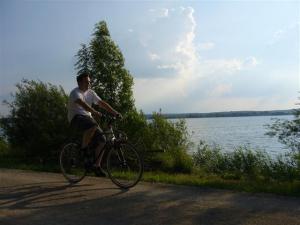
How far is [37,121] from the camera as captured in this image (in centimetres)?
1478

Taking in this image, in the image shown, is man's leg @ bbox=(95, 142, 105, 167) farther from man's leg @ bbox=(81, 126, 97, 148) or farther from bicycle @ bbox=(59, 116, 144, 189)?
man's leg @ bbox=(81, 126, 97, 148)

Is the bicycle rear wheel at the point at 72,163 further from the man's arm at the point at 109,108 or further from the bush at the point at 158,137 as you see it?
the bush at the point at 158,137

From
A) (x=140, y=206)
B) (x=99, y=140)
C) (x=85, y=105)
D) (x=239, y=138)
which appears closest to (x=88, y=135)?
(x=99, y=140)

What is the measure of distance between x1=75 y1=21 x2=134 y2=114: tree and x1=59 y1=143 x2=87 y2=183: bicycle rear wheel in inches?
264

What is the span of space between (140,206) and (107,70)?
9.85 metres

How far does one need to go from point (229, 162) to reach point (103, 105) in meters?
6.66

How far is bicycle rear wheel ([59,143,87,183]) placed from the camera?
28.6ft

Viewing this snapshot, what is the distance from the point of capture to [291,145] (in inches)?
468

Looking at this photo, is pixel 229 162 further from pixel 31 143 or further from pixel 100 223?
pixel 100 223

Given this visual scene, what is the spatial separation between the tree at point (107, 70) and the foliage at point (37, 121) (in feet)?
4.53

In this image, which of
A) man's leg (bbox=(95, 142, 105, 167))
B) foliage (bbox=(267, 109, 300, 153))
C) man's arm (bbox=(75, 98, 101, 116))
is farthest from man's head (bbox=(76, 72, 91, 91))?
foliage (bbox=(267, 109, 300, 153))

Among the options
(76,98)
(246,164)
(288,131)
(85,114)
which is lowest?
(246,164)

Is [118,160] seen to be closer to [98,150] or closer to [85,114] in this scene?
[98,150]

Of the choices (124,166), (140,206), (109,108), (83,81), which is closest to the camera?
(140,206)
